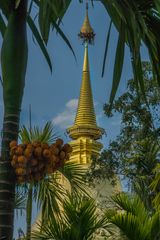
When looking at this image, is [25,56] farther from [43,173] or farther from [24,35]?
[43,173]

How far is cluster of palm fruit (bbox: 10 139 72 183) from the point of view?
4195 millimetres

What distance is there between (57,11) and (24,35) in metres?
0.34

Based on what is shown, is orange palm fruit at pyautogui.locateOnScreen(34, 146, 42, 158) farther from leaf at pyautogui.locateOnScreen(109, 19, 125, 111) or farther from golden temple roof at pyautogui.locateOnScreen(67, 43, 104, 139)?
golden temple roof at pyautogui.locateOnScreen(67, 43, 104, 139)

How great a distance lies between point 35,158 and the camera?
14.1 feet

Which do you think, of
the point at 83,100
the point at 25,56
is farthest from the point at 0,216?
the point at 83,100

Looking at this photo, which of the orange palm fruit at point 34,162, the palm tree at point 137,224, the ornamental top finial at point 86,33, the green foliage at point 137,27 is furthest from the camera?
the ornamental top finial at point 86,33

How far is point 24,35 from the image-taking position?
453cm

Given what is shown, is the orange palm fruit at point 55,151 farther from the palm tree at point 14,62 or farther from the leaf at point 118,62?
the leaf at point 118,62

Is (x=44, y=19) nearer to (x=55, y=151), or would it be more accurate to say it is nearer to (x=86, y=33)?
(x=55, y=151)

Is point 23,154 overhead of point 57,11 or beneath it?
beneath

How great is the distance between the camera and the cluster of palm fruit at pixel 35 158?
13.8 feet

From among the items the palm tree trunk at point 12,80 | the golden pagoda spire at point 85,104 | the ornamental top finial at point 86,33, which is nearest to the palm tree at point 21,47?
the palm tree trunk at point 12,80

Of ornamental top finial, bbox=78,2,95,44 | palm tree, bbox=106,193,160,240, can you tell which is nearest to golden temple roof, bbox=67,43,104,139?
ornamental top finial, bbox=78,2,95,44

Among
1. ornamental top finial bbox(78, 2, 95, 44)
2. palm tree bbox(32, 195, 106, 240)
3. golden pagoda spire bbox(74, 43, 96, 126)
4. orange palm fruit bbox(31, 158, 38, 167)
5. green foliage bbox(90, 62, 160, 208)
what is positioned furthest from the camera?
golden pagoda spire bbox(74, 43, 96, 126)
